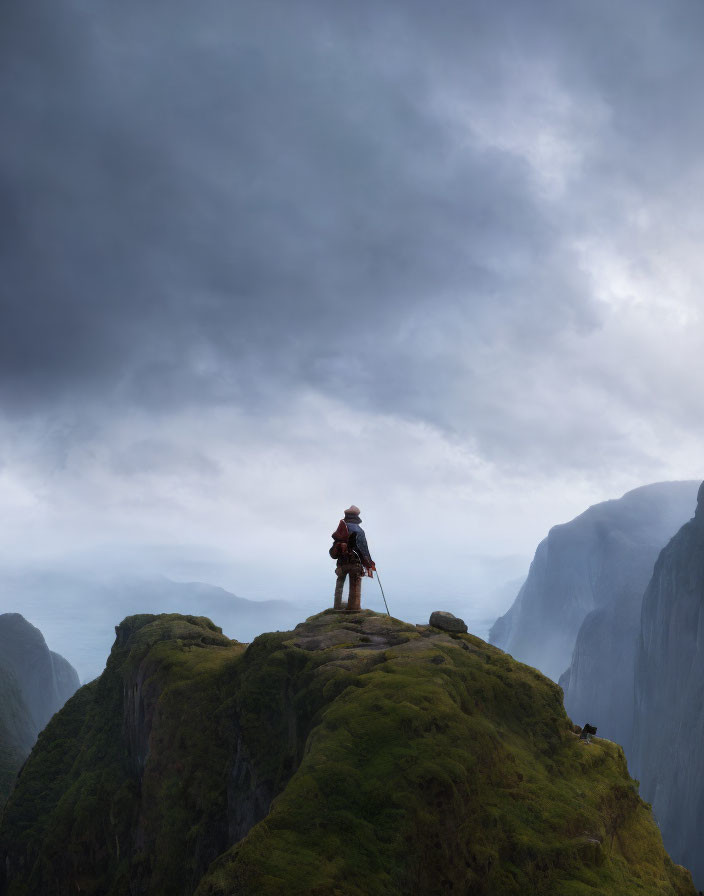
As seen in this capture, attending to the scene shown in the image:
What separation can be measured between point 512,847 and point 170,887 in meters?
14.8

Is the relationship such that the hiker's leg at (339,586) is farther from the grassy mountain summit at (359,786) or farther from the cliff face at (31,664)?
the cliff face at (31,664)

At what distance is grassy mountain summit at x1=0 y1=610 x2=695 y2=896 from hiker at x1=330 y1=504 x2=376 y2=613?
1956mm

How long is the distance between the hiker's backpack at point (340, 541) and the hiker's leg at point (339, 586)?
0.65m

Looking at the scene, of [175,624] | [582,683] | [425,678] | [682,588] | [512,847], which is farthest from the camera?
[582,683]

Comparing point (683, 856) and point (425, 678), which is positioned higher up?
point (425, 678)

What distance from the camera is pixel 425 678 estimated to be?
1498cm

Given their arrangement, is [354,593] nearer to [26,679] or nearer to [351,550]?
[351,550]

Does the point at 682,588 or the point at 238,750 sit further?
the point at 682,588

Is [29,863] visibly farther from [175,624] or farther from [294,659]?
[294,659]

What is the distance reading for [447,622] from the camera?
21.2 m

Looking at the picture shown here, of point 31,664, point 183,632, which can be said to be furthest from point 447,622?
point 31,664

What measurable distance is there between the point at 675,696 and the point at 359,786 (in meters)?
104

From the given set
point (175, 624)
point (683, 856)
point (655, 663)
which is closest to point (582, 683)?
point (655, 663)

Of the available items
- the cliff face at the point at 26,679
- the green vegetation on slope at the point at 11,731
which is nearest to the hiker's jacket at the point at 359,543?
the green vegetation on slope at the point at 11,731
